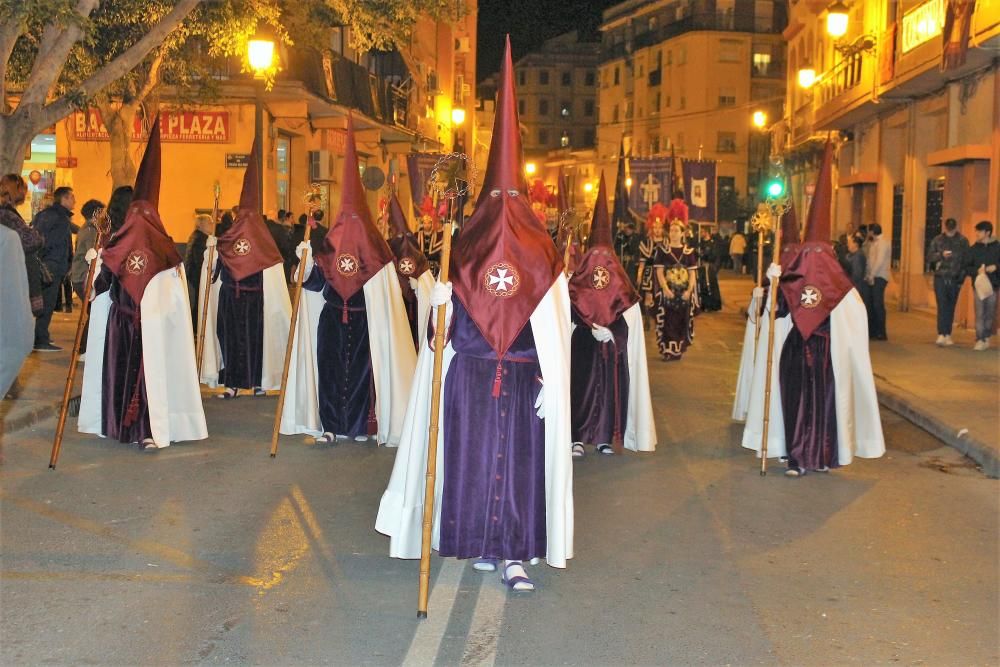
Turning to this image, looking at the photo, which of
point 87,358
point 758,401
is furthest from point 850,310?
point 87,358

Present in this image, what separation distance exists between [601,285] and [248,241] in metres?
4.19

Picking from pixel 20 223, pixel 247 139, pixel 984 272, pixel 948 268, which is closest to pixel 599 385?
pixel 20 223

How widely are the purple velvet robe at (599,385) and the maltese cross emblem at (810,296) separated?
5.54 ft

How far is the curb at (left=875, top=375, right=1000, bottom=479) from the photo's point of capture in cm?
976

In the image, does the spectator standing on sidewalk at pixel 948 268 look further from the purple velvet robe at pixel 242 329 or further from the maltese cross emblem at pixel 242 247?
the maltese cross emblem at pixel 242 247

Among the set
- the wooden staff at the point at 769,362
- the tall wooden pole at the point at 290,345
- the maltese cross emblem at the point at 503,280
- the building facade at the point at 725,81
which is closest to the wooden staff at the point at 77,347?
the tall wooden pole at the point at 290,345

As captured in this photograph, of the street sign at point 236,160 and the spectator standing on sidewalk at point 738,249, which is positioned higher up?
the street sign at point 236,160

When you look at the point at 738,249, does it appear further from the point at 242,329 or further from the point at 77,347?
the point at 77,347

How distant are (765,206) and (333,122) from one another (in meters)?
20.5

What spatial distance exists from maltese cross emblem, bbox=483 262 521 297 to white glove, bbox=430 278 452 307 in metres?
0.23

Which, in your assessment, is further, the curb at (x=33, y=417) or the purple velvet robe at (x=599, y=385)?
the curb at (x=33, y=417)

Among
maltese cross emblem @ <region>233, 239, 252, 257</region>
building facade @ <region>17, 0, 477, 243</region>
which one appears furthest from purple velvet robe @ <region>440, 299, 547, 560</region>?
building facade @ <region>17, 0, 477, 243</region>

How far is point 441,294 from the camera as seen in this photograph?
5.75 metres

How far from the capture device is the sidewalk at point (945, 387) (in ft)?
34.9
